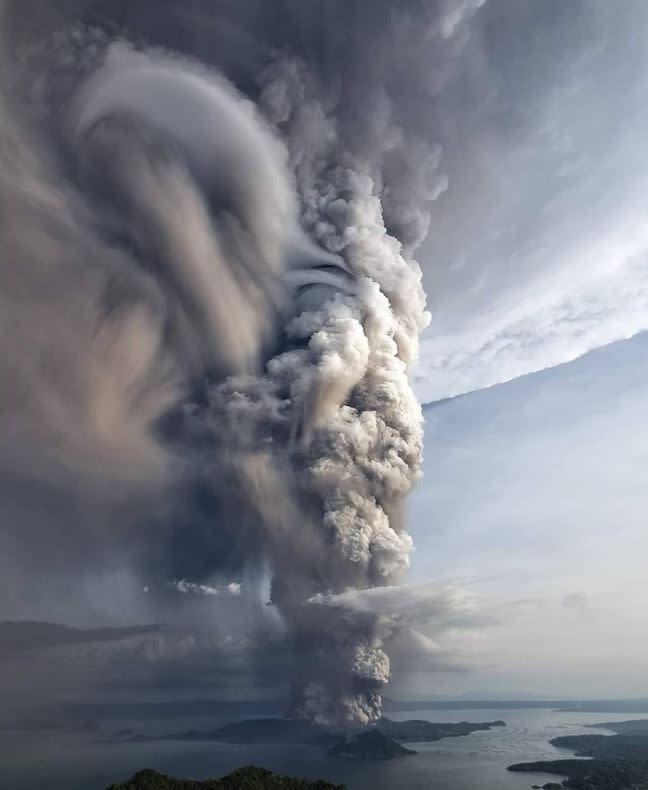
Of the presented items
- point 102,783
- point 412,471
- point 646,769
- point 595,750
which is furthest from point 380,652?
point 595,750

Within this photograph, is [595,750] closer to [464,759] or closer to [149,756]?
[464,759]

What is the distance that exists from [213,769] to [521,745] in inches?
2265

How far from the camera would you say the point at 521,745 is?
119 meters

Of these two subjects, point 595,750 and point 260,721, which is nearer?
point 595,750

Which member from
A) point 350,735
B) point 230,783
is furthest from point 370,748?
point 230,783

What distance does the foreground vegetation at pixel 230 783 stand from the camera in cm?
4192

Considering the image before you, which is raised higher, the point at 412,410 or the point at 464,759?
the point at 412,410

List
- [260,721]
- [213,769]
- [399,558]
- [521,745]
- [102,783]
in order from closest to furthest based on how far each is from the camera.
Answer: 1. [399,558]
2. [102,783]
3. [213,769]
4. [521,745]
5. [260,721]

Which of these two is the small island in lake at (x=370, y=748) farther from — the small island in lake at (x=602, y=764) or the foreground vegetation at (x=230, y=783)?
the foreground vegetation at (x=230, y=783)

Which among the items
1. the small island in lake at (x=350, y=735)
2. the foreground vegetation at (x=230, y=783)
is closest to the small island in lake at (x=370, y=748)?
the small island in lake at (x=350, y=735)

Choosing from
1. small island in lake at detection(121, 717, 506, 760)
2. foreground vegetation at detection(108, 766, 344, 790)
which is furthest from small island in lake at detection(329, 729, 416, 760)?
foreground vegetation at detection(108, 766, 344, 790)

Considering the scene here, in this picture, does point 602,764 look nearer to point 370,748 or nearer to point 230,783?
point 370,748

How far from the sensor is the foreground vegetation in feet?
138

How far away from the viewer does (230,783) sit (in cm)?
4341
